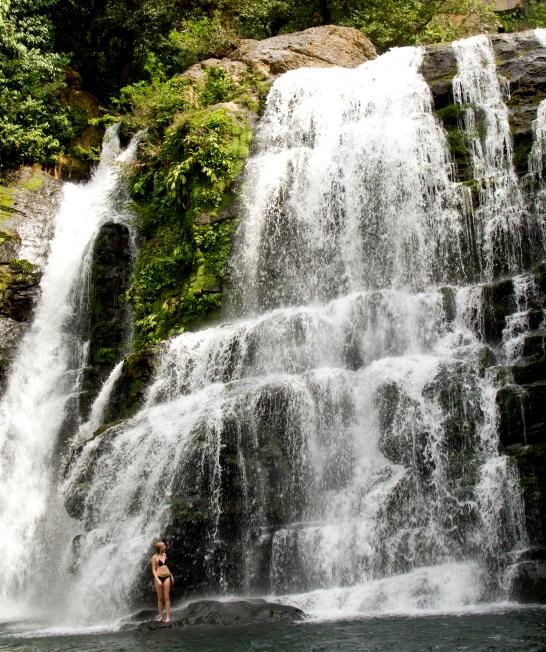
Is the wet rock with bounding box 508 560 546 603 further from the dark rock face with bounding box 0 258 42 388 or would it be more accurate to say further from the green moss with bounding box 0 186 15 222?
the green moss with bounding box 0 186 15 222

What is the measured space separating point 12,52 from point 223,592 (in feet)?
75.1

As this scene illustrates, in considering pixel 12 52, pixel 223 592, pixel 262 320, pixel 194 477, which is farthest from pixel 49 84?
pixel 223 592

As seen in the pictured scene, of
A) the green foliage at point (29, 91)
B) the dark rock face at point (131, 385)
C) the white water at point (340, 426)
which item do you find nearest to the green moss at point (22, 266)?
the green foliage at point (29, 91)

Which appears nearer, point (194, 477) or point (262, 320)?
point (194, 477)

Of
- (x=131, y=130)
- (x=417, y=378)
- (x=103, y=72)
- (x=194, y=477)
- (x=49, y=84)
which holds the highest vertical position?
(x=103, y=72)

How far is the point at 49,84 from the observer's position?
27.4 metres

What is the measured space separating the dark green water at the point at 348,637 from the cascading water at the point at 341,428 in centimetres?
118

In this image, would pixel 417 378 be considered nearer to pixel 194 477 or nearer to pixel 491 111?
pixel 194 477

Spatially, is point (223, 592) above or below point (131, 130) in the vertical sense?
below

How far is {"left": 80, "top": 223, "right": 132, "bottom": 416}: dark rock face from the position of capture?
62.3 feet

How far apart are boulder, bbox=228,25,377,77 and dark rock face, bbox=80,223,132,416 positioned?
7.70 meters

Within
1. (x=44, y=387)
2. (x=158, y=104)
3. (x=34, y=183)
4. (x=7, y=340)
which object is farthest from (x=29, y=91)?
(x=44, y=387)

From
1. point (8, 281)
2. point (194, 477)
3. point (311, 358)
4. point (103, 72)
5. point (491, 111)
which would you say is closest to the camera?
point (194, 477)

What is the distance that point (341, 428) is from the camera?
13117mm
